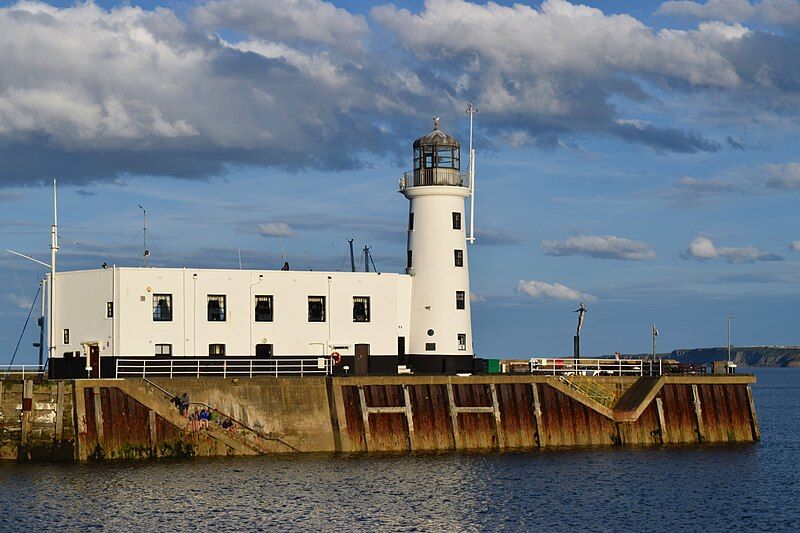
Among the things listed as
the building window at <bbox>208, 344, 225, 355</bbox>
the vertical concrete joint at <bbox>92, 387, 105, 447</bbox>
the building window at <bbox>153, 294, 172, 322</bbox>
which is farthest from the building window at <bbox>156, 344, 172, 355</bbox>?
the vertical concrete joint at <bbox>92, 387, 105, 447</bbox>

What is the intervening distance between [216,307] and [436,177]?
584 inches

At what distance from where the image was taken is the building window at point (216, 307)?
63.3 meters

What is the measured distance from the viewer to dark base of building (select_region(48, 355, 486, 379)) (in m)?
59.8

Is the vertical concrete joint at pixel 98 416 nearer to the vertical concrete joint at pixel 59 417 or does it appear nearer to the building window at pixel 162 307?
the vertical concrete joint at pixel 59 417

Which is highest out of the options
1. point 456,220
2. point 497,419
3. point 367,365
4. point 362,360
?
point 456,220

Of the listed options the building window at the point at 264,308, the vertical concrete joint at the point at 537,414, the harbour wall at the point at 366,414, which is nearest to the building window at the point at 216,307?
the building window at the point at 264,308

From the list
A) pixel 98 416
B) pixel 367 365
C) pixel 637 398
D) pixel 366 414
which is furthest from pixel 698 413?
pixel 98 416

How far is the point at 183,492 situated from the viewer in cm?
5034

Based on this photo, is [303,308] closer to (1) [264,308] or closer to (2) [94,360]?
(1) [264,308]

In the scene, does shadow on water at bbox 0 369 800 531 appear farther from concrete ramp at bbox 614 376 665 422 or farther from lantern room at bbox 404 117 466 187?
lantern room at bbox 404 117 466 187

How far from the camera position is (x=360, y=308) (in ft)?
219

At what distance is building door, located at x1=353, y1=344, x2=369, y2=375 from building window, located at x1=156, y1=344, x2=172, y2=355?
9734 mm

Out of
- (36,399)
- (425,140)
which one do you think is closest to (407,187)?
(425,140)

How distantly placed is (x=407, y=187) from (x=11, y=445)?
85.5 ft
